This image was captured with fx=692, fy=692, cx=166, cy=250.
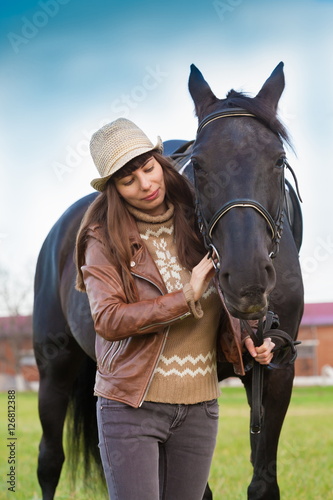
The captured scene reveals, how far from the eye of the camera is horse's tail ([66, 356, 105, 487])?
5.30 meters

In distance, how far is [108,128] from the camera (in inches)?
109

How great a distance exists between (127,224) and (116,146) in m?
0.30

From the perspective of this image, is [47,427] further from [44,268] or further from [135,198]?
[135,198]

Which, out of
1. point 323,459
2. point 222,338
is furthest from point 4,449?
point 222,338

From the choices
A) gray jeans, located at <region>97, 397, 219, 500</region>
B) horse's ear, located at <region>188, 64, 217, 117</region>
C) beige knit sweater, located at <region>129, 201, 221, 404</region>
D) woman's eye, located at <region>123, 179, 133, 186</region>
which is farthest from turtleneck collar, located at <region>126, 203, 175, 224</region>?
gray jeans, located at <region>97, 397, 219, 500</region>

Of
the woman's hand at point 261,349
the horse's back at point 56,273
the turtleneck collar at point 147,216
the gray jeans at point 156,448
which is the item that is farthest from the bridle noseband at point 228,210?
the horse's back at point 56,273

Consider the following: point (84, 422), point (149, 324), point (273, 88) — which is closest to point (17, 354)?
point (84, 422)

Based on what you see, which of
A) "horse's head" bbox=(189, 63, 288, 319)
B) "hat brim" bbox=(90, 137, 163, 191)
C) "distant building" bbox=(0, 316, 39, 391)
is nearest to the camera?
"horse's head" bbox=(189, 63, 288, 319)

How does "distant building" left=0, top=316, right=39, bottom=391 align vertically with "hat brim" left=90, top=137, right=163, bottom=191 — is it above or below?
below

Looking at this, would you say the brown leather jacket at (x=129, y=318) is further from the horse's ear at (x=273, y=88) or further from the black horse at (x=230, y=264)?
the horse's ear at (x=273, y=88)

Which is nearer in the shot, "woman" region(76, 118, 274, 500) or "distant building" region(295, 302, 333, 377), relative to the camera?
"woman" region(76, 118, 274, 500)

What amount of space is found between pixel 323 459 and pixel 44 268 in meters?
3.88

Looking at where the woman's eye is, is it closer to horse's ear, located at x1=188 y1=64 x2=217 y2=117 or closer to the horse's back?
horse's ear, located at x1=188 y1=64 x2=217 y2=117

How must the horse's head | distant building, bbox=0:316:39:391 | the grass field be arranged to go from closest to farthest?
the horse's head, the grass field, distant building, bbox=0:316:39:391
